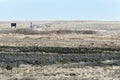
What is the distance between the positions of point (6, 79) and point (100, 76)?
5668 millimetres

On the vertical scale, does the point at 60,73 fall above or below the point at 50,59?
above

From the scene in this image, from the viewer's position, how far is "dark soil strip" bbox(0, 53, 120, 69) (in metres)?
33.8

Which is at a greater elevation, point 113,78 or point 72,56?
point 113,78

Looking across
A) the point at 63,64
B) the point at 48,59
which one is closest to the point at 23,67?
the point at 63,64

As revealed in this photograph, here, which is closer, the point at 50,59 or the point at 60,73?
the point at 60,73

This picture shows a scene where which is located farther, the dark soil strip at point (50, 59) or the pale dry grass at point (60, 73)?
the dark soil strip at point (50, 59)

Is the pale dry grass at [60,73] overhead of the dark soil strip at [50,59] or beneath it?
overhead

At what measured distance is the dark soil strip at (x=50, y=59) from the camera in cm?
3375

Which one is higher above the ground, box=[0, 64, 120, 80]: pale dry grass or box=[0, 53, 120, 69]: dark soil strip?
box=[0, 64, 120, 80]: pale dry grass

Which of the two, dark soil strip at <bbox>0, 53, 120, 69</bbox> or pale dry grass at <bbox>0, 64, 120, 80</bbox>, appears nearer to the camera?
pale dry grass at <bbox>0, 64, 120, 80</bbox>

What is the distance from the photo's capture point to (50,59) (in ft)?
121

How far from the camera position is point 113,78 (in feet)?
85.3

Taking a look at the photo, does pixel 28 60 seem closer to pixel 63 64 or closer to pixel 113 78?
pixel 63 64

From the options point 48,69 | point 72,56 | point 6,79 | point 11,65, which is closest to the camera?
point 6,79
